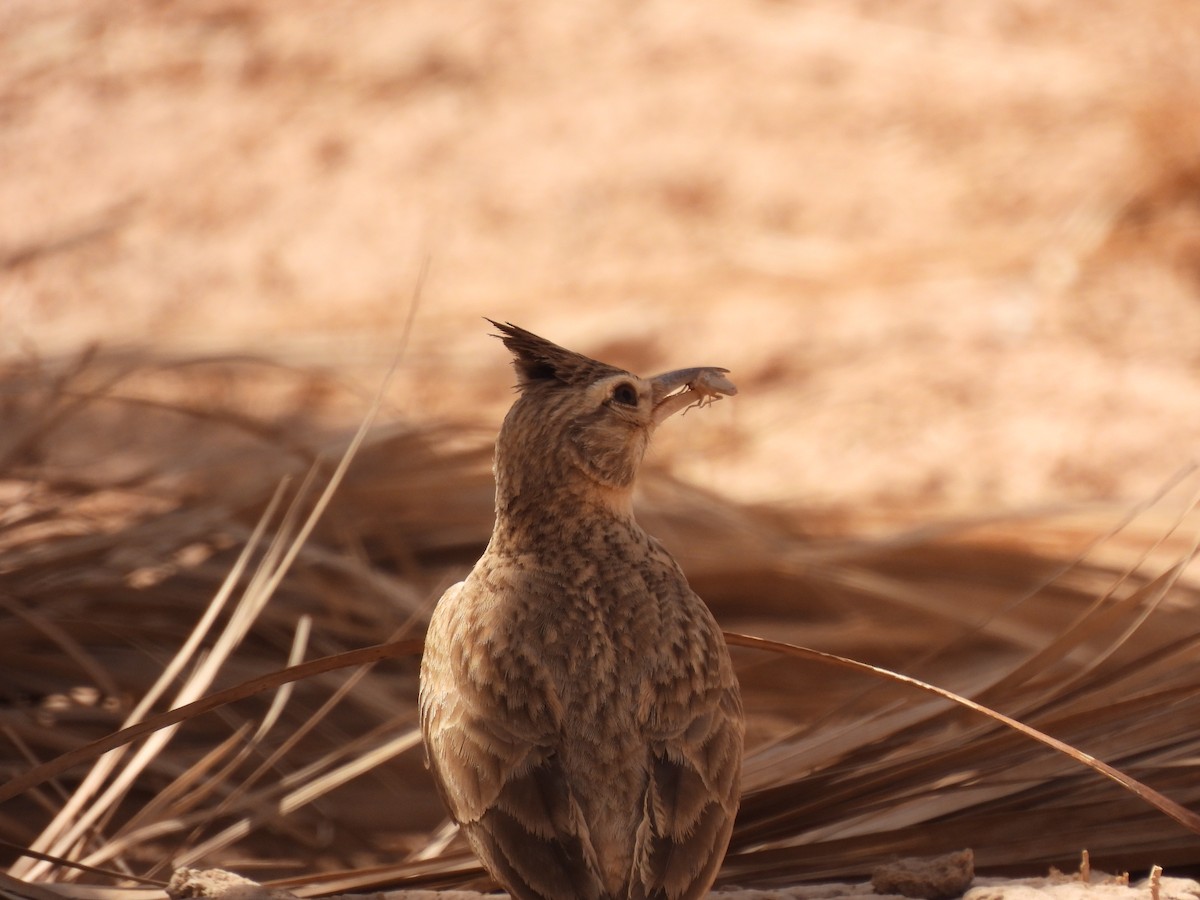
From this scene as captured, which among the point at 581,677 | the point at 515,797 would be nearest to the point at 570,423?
the point at 581,677

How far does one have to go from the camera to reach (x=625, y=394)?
2.26 m

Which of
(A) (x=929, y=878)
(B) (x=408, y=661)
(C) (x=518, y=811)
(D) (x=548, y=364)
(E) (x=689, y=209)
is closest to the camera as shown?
(C) (x=518, y=811)

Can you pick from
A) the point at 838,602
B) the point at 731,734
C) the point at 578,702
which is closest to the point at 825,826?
the point at 731,734

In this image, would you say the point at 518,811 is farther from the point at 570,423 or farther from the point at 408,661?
the point at 408,661

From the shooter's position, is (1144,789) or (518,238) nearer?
(1144,789)

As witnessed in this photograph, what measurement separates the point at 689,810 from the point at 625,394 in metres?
0.69

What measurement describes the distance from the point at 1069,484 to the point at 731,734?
12.6 feet

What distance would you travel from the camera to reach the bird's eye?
2.25 m

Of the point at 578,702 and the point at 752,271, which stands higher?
the point at 752,271

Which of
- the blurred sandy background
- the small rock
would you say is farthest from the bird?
the blurred sandy background

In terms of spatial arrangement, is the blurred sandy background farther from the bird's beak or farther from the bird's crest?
the bird's crest

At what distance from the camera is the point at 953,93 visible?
715cm

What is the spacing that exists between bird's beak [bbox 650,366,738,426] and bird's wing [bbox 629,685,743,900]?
1.73 ft

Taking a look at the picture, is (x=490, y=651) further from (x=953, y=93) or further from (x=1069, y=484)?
(x=953, y=93)
